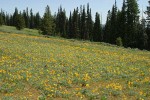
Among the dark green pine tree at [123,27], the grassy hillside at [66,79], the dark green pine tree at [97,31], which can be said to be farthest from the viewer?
the dark green pine tree at [97,31]

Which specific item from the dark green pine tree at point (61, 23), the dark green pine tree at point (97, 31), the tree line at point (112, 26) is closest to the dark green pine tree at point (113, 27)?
the tree line at point (112, 26)

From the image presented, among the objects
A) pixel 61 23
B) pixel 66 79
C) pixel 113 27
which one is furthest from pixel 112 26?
pixel 66 79

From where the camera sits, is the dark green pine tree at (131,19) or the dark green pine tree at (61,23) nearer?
the dark green pine tree at (131,19)

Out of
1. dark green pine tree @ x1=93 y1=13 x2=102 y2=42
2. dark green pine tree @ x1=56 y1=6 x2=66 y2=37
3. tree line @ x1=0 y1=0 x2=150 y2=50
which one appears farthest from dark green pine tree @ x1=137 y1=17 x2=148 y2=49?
dark green pine tree @ x1=56 y1=6 x2=66 y2=37

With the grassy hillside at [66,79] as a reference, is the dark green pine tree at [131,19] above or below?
above

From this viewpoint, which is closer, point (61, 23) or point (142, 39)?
point (142, 39)

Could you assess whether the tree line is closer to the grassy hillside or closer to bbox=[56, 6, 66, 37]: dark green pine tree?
bbox=[56, 6, 66, 37]: dark green pine tree

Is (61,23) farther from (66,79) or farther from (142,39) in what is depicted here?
(66,79)

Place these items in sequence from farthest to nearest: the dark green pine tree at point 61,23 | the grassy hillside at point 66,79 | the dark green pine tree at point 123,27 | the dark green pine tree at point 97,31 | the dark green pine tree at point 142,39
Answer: the dark green pine tree at point 61,23 < the dark green pine tree at point 97,31 < the dark green pine tree at point 142,39 < the dark green pine tree at point 123,27 < the grassy hillside at point 66,79

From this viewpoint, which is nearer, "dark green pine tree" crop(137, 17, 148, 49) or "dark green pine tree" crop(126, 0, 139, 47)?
"dark green pine tree" crop(126, 0, 139, 47)

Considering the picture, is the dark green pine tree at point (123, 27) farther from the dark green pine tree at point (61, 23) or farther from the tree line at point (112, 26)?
the dark green pine tree at point (61, 23)

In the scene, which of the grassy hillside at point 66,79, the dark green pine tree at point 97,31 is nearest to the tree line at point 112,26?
the dark green pine tree at point 97,31

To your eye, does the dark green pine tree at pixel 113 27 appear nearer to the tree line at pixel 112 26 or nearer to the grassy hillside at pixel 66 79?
the tree line at pixel 112 26

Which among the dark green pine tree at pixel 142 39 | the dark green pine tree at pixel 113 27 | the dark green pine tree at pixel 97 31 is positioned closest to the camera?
the dark green pine tree at pixel 142 39
